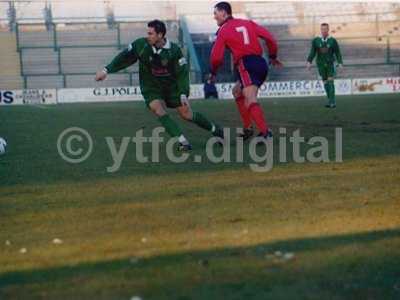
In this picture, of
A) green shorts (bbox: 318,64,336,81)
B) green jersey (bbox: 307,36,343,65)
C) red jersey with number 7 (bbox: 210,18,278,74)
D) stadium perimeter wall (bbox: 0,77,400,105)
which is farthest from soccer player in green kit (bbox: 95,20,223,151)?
stadium perimeter wall (bbox: 0,77,400,105)

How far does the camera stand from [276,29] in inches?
1992

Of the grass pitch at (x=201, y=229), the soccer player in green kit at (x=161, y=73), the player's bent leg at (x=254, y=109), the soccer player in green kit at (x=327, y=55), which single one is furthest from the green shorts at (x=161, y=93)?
the soccer player in green kit at (x=327, y=55)

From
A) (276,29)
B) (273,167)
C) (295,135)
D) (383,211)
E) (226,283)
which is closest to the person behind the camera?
(226,283)

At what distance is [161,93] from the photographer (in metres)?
12.7

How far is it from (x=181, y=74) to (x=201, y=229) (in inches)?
258

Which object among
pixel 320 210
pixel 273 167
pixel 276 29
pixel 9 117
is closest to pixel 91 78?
pixel 276 29

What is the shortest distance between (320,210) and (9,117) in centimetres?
1741

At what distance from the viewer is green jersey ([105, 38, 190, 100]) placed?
12359 millimetres

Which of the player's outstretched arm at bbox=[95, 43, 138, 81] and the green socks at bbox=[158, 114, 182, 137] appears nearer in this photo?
the green socks at bbox=[158, 114, 182, 137]

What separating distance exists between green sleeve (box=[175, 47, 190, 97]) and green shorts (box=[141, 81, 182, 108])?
0.15 metres

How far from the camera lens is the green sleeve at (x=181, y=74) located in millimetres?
12461

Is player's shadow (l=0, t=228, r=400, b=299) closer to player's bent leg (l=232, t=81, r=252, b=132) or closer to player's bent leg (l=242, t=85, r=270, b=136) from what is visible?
player's bent leg (l=242, t=85, r=270, b=136)

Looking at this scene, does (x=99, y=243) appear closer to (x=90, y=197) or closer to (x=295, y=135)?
(x=90, y=197)

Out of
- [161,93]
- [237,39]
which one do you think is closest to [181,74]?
[161,93]
